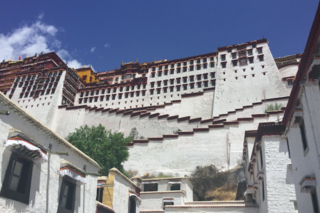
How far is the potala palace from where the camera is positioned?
719 centimetres

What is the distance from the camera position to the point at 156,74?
47.1 meters

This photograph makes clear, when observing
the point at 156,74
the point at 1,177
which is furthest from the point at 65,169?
the point at 156,74

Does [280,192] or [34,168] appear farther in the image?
[280,192]

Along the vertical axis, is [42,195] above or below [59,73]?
below

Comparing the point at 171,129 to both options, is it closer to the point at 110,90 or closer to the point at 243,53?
the point at 243,53

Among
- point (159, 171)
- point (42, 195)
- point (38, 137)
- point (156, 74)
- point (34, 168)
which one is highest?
point (156, 74)

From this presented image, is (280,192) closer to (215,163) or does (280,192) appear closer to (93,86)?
(215,163)

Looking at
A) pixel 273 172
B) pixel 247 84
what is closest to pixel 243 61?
pixel 247 84

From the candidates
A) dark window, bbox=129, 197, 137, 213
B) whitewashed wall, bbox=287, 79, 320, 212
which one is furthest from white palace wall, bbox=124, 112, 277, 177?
whitewashed wall, bbox=287, 79, 320, 212

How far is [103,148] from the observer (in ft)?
76.7

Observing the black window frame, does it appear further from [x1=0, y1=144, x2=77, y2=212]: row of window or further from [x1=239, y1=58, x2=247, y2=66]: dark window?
[x1=239, y1=58, x2=247, y2=66]: dark window

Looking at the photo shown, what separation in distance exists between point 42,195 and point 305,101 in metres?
7.23

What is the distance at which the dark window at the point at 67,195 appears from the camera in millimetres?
8153


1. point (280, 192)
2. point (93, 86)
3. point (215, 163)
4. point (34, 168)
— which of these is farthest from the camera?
point (93, 86)
